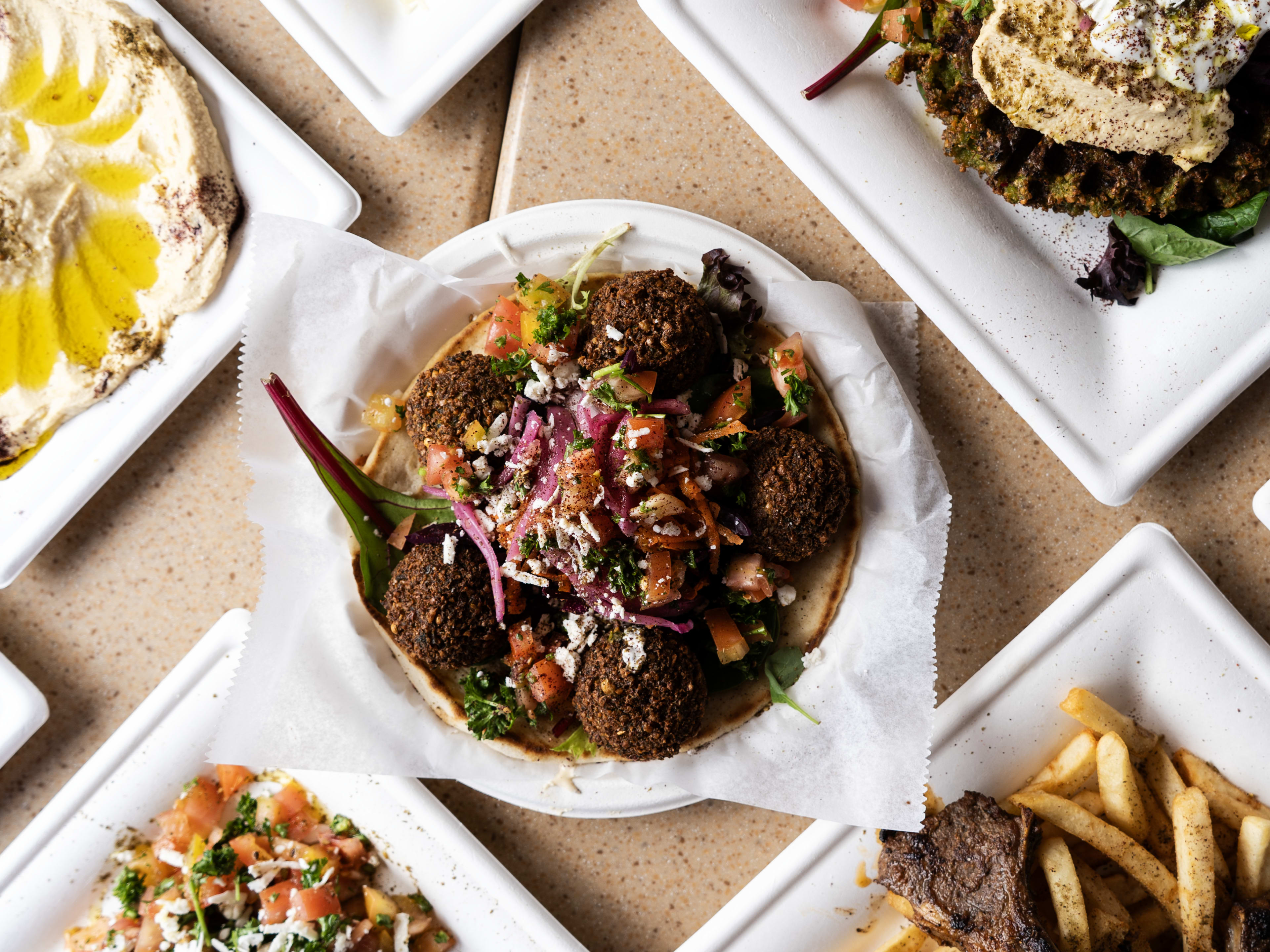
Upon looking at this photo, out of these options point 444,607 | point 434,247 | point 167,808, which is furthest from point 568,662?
point 167,808

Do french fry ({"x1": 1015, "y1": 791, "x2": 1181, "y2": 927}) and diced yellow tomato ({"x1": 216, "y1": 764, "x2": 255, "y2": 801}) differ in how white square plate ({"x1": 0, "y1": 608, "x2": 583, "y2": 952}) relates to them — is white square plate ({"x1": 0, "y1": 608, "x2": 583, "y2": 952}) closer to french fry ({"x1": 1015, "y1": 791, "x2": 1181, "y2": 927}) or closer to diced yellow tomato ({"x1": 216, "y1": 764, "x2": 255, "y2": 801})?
diced yellow tomato ({"x1": 216, "y1": 764, "x2": 255, "y2": 801})

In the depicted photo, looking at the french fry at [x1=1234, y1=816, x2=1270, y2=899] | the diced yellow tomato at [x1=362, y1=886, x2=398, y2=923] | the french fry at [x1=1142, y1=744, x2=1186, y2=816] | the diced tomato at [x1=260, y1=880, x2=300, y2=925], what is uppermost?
the diced tomato at [x1=260, y1=880, x2=300, y2=925]

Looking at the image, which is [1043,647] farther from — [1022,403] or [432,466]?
[432,466]

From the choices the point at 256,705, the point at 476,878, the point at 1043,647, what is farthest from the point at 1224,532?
the point at 256,705

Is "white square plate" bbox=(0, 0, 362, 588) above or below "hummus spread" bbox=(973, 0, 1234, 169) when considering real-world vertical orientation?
above

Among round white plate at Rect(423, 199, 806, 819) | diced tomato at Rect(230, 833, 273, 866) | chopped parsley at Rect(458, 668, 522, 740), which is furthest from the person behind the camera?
diced tomato at Rect(230, 833, 273, 866)

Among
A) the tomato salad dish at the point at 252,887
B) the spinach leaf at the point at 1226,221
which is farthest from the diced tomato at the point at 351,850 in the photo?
the spinach leaf at the point at 1226,221

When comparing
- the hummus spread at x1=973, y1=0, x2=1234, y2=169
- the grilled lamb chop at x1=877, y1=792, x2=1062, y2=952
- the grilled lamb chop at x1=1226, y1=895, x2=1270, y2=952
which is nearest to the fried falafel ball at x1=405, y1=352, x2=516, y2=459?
the hummus spread at x1=973, y1=0, x2=1234, y2=169
